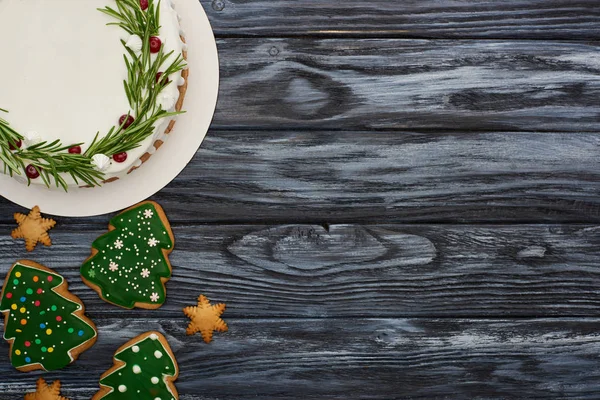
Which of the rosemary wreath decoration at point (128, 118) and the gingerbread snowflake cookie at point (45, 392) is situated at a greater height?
the rosemary wreath decoration at point (128, 118)

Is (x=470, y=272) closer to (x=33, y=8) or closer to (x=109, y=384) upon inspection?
(x=109, y=384)

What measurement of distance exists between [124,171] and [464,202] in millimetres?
646

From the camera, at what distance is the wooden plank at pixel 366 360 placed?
3.85 ft

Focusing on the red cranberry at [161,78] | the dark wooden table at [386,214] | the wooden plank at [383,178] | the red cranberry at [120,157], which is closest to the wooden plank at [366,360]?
the dark wooden table at [386,214]

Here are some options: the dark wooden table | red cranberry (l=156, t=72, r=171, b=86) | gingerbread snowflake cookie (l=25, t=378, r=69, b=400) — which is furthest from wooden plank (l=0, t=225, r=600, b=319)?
red cranberry (l=156, t=72, r=171, b=86)

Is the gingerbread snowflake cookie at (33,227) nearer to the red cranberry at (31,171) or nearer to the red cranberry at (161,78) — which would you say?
the red cranberry at (31,171)

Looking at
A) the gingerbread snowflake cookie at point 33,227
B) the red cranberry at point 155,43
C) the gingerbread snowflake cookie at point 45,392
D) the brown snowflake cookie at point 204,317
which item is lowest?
the gingerbread snowflake cookie at point 45,392

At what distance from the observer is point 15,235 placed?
1119mm

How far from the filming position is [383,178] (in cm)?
116

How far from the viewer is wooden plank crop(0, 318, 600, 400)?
3.85 ft

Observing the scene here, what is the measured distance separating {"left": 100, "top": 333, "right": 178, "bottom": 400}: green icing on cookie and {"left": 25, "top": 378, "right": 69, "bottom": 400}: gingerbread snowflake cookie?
9cm

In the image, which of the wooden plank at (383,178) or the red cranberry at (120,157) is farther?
the wooden plank at (383,178)

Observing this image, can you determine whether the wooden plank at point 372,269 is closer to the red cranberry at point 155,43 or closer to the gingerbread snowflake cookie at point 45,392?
the gingerbread snowflake cookie at point 45,392

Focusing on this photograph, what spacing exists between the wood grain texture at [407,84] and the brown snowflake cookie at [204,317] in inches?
13.8
